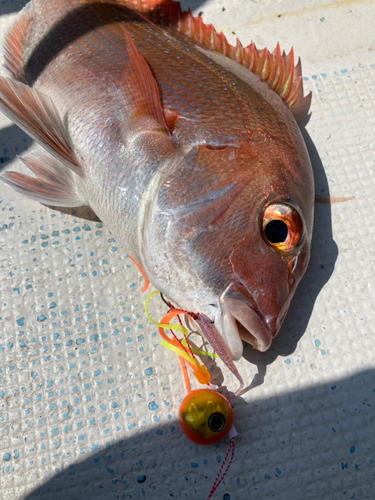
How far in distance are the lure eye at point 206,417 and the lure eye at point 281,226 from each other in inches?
22.3

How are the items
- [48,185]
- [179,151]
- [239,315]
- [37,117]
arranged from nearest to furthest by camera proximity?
[239,315]
[179,151]
[37,117]
[48,185]

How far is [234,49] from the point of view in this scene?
1749 mm

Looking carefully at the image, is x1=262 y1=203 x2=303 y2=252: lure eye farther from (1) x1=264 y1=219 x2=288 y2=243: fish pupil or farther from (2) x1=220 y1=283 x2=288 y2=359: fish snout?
(2) x1=220 y1=283 x2=288 y2=359: fish snout

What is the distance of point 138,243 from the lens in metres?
1.41

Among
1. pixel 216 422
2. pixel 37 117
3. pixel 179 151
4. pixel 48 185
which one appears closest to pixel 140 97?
pixel 179 151

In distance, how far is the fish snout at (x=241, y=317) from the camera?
123 cm

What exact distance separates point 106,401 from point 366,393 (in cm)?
95

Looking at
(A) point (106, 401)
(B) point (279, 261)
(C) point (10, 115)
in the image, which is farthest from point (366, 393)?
(C) point (10, 115)

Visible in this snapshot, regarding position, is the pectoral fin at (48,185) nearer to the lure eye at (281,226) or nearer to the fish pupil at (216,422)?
the lure eye at (281,226)

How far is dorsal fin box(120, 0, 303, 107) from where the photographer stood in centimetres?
172

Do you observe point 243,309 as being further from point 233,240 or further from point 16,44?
point 16,44

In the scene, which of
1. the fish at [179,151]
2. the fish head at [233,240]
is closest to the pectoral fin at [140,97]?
the fish at [179,151]

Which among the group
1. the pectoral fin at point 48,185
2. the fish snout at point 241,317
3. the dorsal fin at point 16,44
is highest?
the dorsal fin at point 16,44

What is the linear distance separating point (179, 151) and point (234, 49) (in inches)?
26.7
